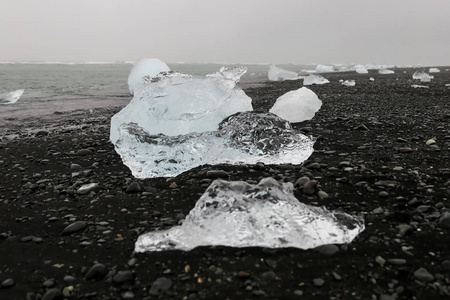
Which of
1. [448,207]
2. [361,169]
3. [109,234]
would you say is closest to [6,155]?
[109,234]

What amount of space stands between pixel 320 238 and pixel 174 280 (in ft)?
3.47

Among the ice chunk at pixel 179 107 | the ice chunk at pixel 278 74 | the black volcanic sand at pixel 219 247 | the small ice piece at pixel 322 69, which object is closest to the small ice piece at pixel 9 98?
the black volcanic sand at pixel 219 247

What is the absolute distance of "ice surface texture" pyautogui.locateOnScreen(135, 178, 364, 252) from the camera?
2230 mm

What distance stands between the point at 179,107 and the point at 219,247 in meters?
3.00

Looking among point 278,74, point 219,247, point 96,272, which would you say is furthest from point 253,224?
point 278,74

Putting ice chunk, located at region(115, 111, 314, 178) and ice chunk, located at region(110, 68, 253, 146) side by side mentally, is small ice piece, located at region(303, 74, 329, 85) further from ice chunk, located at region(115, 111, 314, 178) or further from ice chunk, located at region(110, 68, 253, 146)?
ice chunk, located at region(115, 111, 314, 178)

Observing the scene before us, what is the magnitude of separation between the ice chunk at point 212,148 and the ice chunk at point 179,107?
42 centimetres

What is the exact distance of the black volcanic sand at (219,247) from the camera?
1850 mm

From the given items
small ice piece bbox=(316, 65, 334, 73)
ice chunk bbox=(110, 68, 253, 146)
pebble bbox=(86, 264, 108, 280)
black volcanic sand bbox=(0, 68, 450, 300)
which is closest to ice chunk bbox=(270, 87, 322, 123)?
black volcanic sand bbox=(0, 68, 450, 300)

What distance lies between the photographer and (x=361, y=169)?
3535mm

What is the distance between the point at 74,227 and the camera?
259cm

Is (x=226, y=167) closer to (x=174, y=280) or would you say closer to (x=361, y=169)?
(x=361, y=169)

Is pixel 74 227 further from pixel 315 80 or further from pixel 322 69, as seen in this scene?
pixel 322 69

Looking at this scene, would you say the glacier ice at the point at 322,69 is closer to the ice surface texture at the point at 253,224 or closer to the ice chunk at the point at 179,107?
the ice chunk at the point at 179,107
